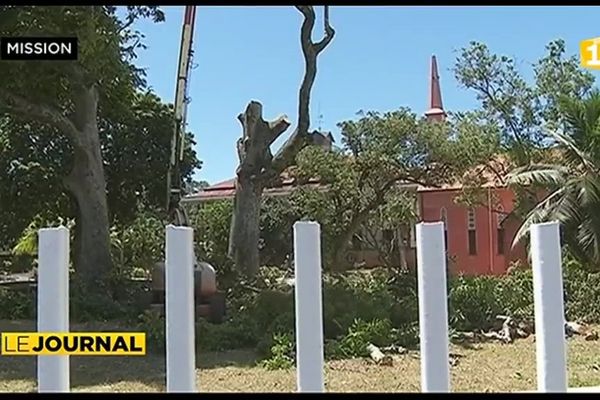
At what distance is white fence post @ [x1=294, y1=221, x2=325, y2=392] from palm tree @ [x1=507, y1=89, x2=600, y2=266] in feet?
34.0

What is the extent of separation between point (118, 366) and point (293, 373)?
2.24 m

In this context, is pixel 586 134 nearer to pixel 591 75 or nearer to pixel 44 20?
pixel 591 75

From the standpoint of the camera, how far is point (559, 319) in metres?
4.11

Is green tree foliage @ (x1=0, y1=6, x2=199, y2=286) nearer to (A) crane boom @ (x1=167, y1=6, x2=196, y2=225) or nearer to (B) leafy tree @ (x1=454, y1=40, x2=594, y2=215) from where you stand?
(A) crane boom @ (x1=167, y1=6, x2=196, y2=225)

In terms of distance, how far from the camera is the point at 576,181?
13.8 metres

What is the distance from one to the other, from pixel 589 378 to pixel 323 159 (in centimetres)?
1161

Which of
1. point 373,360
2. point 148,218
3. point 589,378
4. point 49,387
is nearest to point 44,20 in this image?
point 373,360

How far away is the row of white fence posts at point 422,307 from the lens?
4.12 metres

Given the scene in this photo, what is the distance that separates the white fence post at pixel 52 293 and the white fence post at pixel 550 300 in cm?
286

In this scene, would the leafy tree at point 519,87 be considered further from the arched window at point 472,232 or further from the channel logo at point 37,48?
the channel logo at point 37,48

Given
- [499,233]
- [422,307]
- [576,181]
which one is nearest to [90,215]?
[576,181]

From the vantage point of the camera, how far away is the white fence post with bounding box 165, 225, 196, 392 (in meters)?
4.15

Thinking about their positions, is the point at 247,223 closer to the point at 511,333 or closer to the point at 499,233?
the point at 511,333

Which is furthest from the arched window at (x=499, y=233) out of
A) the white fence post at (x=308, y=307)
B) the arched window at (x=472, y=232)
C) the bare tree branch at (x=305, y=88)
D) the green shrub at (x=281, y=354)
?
the white fence post at (x=308, y=307)
